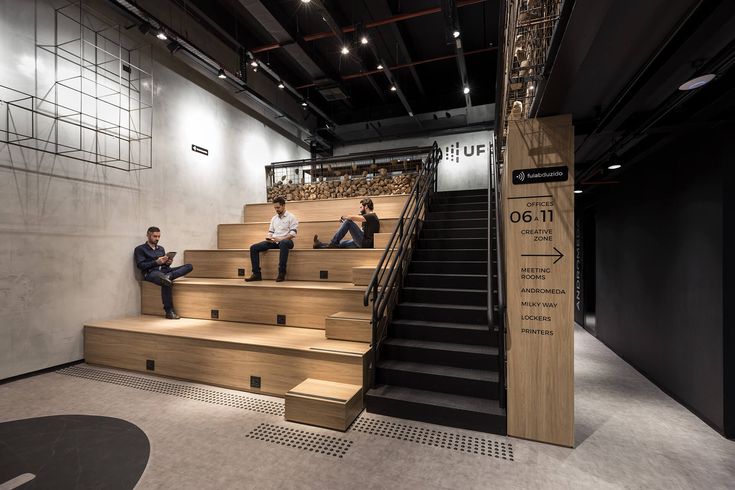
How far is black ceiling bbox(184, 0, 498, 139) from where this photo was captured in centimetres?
563

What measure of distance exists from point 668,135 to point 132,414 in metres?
5.69

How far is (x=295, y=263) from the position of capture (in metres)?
5.02

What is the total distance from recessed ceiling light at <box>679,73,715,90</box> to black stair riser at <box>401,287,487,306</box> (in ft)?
7.59

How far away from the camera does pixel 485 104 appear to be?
8.57 meters

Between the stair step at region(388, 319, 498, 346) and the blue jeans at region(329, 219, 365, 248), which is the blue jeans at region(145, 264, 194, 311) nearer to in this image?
the blue jeans at region(329, 219, 365, 248)

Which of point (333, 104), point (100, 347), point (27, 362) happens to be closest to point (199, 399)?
point (100, 347)

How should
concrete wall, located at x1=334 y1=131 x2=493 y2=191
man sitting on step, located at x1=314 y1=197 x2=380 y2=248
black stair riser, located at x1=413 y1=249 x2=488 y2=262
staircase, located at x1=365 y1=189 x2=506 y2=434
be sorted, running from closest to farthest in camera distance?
1. staircase, located at x1=365 y1=189 x2=506 y2=434
2. black stair riser, located at x1=413 y1=249 x2=488 y2=262
3. man sitting on step, located at x1=314 y1=197 x2=380 y2=248
4. concrete wall, located at x1=334 y1=131 x2=493 y2=191

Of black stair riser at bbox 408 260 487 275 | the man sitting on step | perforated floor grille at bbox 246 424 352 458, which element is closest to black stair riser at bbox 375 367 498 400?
perforated floor grille at bbox 246 424 352 458

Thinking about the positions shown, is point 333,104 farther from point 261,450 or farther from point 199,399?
point 261,450

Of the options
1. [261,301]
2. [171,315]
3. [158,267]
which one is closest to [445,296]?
[261,301]

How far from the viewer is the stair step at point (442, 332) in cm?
329

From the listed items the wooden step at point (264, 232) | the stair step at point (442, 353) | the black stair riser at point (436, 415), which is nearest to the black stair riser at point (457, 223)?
the wooden step at point (264, 232)

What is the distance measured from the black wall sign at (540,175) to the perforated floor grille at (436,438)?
194 cm

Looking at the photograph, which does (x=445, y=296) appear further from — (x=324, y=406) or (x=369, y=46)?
(x=369, y=46)
